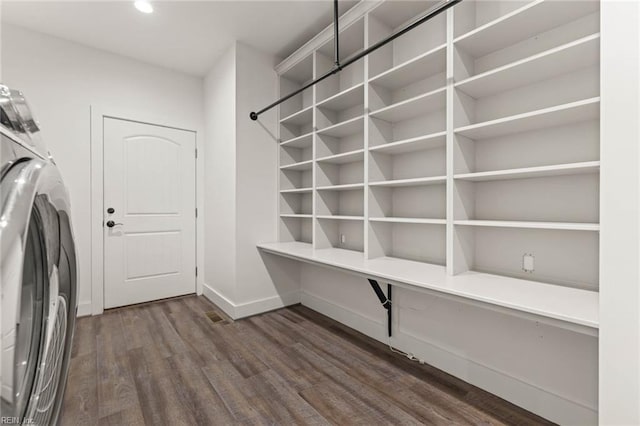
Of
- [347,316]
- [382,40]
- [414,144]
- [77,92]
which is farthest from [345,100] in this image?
[77,92]

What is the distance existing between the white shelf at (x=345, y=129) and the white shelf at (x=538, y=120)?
0.86 meters

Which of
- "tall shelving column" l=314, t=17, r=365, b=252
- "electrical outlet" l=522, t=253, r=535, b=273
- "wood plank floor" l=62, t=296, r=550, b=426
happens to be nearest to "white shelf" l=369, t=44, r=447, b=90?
"tall shelving column" l=314, t=17, r=365, b=252

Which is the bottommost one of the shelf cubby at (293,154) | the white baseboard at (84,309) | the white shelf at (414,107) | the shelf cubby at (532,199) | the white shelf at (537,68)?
the white baseboard at (84,309)

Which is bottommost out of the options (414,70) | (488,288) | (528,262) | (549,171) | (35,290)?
(488,288)

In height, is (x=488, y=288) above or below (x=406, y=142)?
below

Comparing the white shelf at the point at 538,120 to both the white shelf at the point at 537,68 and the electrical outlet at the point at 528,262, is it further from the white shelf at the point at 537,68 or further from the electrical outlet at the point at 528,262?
the electrical outlet at the point at 528,262

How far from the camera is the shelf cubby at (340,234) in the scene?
2.65m

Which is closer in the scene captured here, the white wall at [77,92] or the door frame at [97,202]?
the white wall at [77,92]

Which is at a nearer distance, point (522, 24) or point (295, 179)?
point (522, 24)

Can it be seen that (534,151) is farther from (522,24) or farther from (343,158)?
(343,158)

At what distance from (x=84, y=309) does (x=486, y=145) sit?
3821 millimetres

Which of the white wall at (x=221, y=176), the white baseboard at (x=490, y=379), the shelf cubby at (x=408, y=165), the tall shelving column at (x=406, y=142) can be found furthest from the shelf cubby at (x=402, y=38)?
the white baseboard at (x=490, y=379)

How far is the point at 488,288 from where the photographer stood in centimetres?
145

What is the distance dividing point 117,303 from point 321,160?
2666 mm
